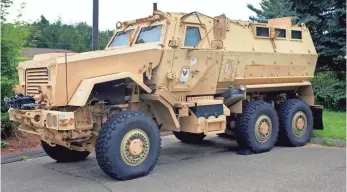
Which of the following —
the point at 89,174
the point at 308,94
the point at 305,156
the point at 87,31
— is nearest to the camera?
the point at 89,174

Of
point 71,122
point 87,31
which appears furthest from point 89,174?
point 87,31

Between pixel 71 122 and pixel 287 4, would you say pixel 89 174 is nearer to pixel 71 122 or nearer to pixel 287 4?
pixel 71 122

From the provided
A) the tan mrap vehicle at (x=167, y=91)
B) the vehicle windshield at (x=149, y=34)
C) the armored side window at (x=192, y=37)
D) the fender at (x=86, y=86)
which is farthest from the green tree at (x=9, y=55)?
the armored side window at (x=192, y=37)

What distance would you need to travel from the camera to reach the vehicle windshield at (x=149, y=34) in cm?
780

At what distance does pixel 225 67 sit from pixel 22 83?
358 cm

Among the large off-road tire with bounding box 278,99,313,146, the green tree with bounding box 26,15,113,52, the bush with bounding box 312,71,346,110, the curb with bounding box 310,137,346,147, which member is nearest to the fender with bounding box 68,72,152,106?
the large off-road tire with bounding box 278,99,313,146

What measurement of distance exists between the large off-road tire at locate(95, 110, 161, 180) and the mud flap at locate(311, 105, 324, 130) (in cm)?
472

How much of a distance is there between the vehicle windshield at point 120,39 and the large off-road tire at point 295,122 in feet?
11.8

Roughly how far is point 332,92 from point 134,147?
27.2 ft

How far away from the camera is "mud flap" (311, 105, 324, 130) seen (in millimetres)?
10148

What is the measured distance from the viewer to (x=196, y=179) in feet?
21.7

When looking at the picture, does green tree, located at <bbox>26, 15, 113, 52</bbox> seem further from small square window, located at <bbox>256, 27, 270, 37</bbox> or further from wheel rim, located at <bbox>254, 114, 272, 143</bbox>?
wheel rim, located at <bbox>254, 114, 272, 143</bbox>

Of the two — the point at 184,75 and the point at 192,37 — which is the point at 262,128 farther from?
the point at 192,37

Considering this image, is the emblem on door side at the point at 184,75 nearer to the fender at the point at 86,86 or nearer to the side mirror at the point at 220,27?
the side mirror at the point at 220,27
